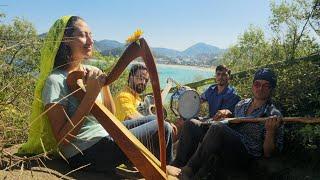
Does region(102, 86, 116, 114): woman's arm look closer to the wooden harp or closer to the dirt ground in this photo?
the wooden harp

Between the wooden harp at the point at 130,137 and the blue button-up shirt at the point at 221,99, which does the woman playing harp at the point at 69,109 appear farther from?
the blue button-up shirt at the point at 221,99

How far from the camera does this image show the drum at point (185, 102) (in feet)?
14.8

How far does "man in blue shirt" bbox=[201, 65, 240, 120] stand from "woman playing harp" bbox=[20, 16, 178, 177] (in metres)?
2.17

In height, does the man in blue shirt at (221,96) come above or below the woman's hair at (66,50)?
below

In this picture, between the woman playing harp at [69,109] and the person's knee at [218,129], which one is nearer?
the woman playing harp at [69,109]

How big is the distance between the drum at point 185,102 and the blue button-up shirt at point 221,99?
2.88 ft

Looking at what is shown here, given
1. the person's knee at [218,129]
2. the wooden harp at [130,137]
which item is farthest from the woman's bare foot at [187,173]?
the wooden harp at [130,137]

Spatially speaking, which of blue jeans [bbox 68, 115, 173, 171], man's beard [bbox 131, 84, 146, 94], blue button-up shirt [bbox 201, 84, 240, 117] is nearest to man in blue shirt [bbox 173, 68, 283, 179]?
blue jeans [bbox 68, 115, 173, 171]

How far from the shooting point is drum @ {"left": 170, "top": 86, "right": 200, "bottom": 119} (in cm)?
452

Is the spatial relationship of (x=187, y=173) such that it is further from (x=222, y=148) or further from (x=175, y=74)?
(x=175, y=74)

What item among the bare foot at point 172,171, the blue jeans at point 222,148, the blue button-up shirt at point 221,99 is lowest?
the bare foot at point 172,171

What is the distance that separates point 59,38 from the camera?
3139mm

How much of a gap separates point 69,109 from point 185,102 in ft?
4.92

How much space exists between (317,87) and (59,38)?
9.32 feet
